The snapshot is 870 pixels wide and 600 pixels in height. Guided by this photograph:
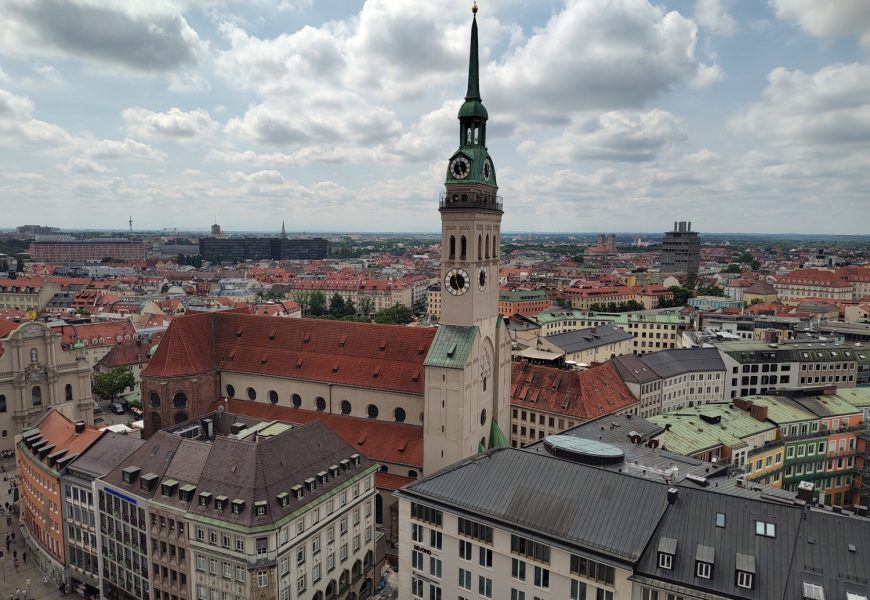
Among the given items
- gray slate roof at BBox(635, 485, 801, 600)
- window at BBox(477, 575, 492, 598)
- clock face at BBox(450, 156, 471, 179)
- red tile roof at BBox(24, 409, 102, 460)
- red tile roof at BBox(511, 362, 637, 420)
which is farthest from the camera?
red tile roof at BBox(511, 362, 637, 420)

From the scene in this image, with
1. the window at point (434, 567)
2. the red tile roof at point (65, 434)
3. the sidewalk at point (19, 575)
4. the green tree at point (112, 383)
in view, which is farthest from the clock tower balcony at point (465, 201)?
Result: the green tree at point (112, 383)

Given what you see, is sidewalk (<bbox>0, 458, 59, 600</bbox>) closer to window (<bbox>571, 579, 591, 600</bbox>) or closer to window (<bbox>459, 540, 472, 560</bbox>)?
window (<bbox>459, 540, 472, 560</bbox>)

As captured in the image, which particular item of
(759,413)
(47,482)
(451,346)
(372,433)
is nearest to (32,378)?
(47,482)

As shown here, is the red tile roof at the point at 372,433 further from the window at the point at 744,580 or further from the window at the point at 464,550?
the window at the point at 744,580

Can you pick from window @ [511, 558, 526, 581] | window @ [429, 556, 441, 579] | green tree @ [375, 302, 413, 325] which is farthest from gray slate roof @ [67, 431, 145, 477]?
green tree @ [375, 302, 413, 325]

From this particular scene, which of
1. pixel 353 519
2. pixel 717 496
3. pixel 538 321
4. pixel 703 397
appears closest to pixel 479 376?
pixel 353 519

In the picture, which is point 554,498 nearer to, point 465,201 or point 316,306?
point 465,201
